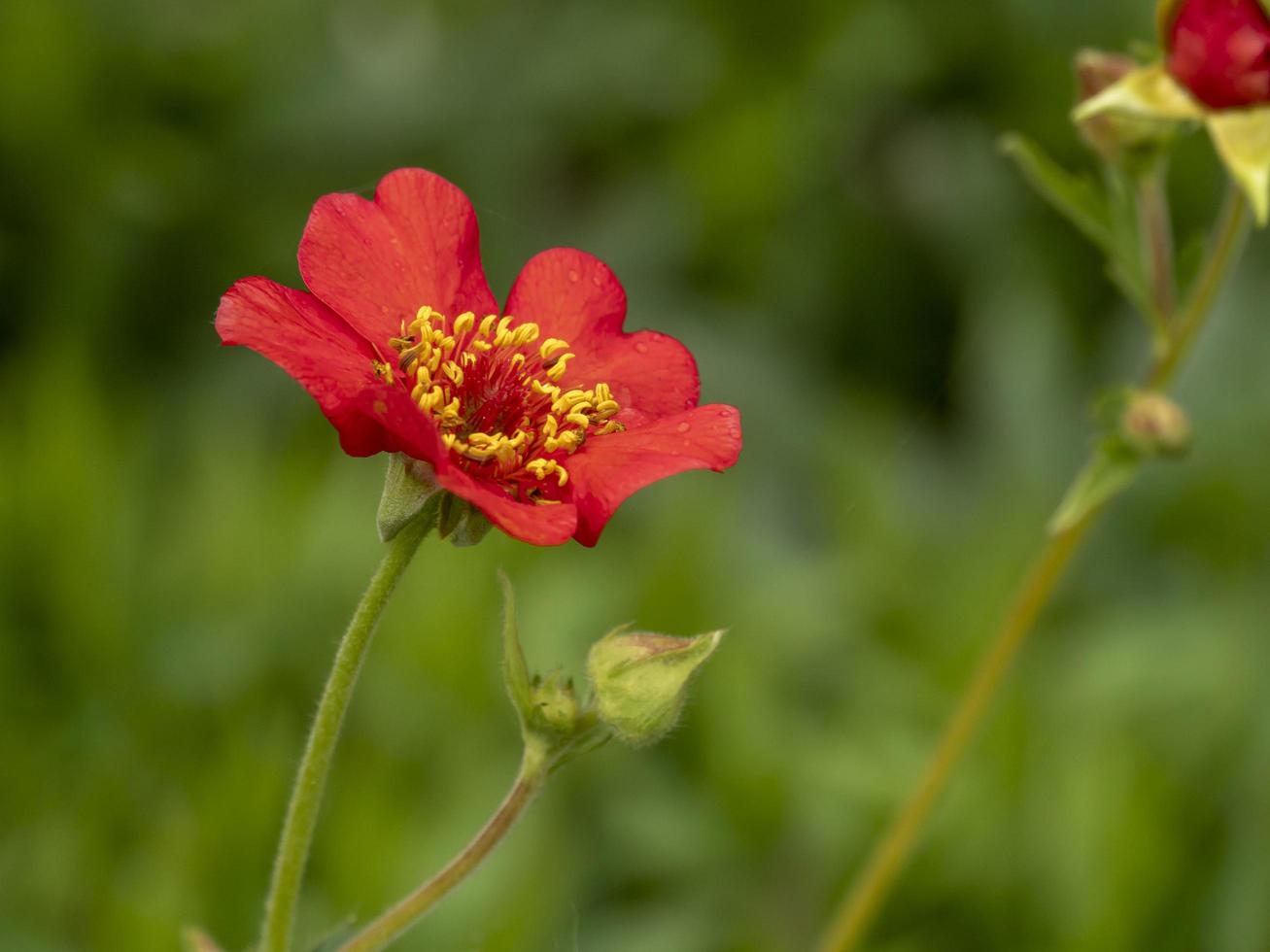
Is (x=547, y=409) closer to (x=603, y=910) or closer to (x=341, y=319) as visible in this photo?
(x=341, y=319)

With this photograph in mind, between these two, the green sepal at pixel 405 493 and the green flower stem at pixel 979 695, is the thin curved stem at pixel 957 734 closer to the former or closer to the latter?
the green flower stem at pixel 979 695

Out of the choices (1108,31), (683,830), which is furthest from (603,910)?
(1108,31)

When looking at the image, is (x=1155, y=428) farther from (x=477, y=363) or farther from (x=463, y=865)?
(x=463, y=865)

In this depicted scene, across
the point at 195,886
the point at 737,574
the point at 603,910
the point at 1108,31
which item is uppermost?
the point at 1108,31

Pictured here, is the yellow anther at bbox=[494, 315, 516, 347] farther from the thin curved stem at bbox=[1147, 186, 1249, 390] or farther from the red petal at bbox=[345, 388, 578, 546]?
the thin curved stem at bbox=[1147, 186, 1249, 390]

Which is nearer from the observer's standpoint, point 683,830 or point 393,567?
point 393,567

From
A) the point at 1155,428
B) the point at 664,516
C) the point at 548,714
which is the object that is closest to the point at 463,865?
the point at 548,714
